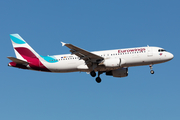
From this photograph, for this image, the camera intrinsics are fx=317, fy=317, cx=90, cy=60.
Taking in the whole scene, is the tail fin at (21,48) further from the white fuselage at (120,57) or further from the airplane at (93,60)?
the white fuselage at (120,57)

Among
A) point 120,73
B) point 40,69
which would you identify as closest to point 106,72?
point 120,73

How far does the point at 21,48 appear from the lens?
2002 inches

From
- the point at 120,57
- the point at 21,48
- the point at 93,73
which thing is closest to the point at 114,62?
the point at 120,57

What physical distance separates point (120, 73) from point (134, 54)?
5.29m

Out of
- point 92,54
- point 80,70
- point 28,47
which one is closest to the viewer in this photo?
point 92,54

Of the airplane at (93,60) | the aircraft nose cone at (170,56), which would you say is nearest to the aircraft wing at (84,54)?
the airplane at (93,60)

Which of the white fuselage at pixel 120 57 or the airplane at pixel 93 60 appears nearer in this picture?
the airplane at pixel 93 60

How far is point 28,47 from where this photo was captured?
167ft

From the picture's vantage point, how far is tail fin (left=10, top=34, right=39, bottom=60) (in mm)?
49978

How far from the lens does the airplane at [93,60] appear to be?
45750mm

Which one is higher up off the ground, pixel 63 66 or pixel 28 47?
pixel 28 47

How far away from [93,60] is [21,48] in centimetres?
1249

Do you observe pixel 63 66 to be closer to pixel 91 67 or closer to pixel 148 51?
pixel 91 67

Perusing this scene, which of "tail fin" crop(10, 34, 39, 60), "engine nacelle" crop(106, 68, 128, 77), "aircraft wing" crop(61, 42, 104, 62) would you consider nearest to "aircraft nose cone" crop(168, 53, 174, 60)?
"engine nacelle" crop(106, 68, 128, 77)
